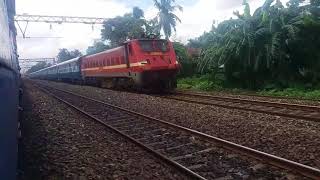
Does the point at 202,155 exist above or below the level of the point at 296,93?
below

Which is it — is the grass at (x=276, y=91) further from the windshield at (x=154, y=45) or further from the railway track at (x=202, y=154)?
the railway track at (x=202, y=154)

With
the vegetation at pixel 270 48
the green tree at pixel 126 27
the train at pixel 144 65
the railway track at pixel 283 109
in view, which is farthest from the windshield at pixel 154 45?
the green tree at pixel 126 27

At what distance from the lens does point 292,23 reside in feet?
64.0

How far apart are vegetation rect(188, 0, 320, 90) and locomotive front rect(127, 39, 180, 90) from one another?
2227 millimetres

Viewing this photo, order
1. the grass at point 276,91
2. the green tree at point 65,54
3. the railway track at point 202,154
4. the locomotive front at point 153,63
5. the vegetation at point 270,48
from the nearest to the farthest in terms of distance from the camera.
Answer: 1. the railway track at point 202,154
2. the grass at point 276,91
3. the vegetation at point 270,48
4. the locomotive front at point 153,63
5. the green tree at point 65,54

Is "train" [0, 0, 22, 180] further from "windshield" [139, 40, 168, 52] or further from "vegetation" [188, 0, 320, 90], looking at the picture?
"windshield" [139, 40, 168, 52]

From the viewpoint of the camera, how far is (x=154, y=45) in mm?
22297

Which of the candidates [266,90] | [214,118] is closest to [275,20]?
[266,90]

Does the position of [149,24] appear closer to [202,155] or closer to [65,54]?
[202,155]

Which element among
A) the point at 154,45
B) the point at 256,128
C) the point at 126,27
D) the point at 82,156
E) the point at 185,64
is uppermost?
the point at 126,27

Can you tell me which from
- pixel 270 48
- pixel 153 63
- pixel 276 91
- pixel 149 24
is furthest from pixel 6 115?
pixel 149 24

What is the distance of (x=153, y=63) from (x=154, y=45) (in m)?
1.21

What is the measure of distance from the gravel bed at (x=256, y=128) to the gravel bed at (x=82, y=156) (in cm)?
191

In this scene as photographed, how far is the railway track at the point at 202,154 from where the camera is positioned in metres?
6.34
